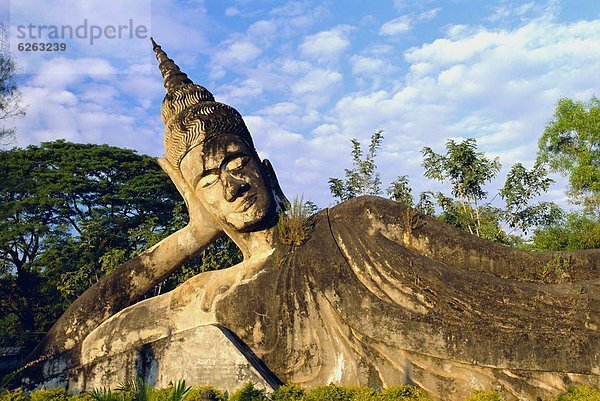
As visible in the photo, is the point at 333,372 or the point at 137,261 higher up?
the point at 137,261

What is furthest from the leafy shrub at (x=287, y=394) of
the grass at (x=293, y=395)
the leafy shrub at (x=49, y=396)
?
the leafy shrub at (x=49, y=396)

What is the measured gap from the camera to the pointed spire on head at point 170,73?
7.84 m

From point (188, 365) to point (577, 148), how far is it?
1153cm

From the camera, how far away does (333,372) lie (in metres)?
5.75

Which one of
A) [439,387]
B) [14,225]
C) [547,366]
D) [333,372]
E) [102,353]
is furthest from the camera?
[14,225]

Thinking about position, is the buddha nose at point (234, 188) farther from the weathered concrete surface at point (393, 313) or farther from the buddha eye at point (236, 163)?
the weathered concrete surface at point (393, 313)

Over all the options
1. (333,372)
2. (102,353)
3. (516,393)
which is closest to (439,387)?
(516,393)

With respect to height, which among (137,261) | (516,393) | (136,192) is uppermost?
(136,192)

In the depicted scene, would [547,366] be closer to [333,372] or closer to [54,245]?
[333,372]

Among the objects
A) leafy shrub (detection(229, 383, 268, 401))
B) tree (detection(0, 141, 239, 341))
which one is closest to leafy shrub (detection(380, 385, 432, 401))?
leafy shrub (detection(229, 383, 268, 401))

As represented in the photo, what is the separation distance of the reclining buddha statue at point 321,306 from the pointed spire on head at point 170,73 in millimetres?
811

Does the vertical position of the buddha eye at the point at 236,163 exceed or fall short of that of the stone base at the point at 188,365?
it exceeds it

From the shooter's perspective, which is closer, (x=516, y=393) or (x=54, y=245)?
(x=516, y=393)

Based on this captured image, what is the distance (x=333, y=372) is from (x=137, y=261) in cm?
285
